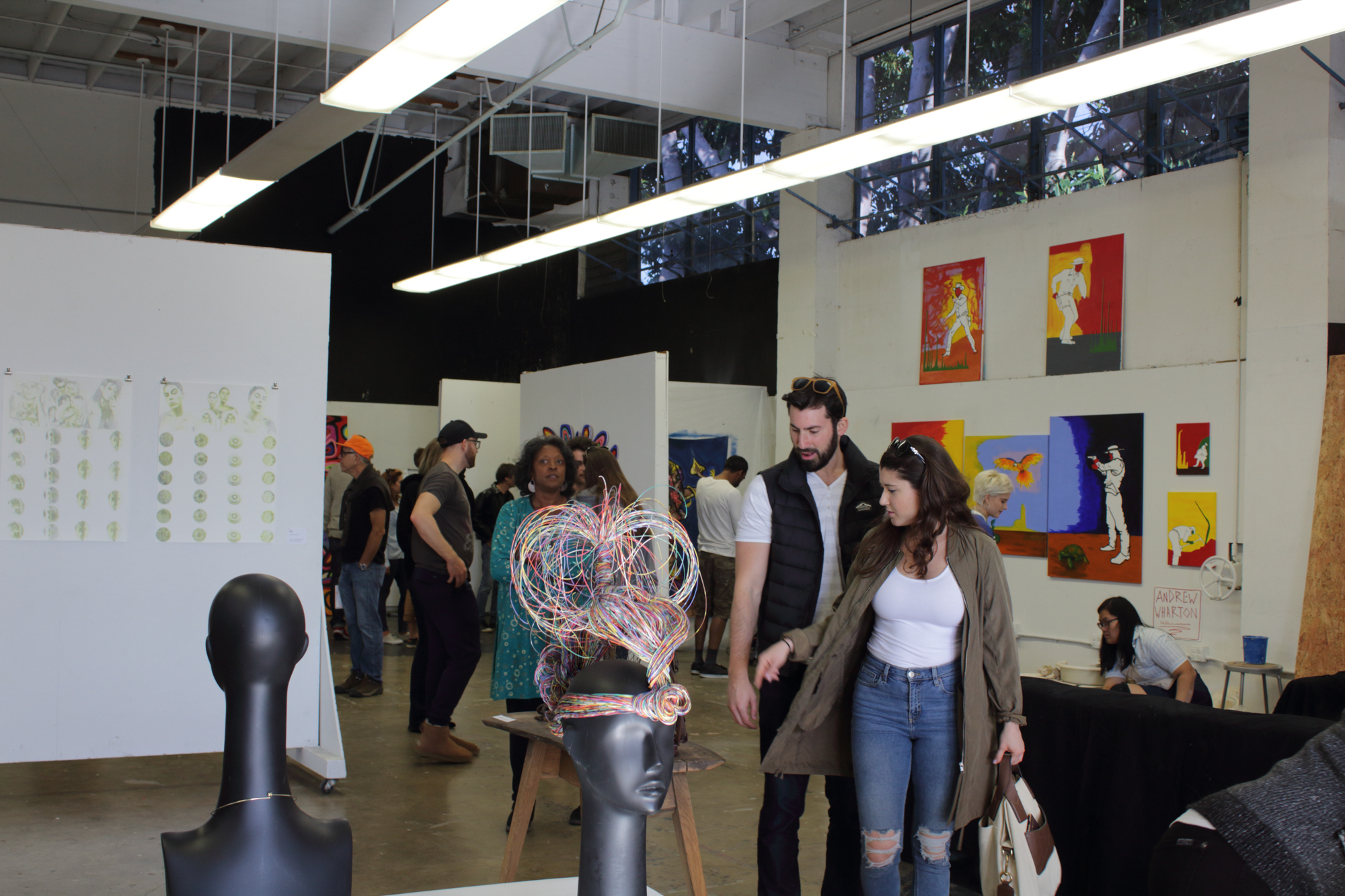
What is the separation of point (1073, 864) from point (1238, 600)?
2.95 m

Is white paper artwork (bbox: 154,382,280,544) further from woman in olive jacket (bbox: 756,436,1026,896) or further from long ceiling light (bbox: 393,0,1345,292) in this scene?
woman in olive jacket (bbox: 756,436,1026,896)

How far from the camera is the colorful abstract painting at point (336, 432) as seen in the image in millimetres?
10352

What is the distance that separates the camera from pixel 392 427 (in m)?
10.9

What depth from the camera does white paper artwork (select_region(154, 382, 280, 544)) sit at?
4285 mm

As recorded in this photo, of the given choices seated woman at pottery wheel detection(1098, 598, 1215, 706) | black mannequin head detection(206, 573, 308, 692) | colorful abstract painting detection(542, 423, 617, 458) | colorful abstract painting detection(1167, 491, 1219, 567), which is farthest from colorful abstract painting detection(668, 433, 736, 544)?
black mannequin head detection(206, 573, 308, 692)

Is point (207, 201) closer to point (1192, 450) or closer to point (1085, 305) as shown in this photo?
point (1085, 305)

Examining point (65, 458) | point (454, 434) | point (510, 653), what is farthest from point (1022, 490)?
point (65, 458)

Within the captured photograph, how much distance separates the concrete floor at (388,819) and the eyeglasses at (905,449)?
1.62 m

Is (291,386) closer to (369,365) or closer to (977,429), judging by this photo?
(977,429)

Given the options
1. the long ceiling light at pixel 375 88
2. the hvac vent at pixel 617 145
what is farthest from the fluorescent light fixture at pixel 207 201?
the hvac vent at pixel 617 145

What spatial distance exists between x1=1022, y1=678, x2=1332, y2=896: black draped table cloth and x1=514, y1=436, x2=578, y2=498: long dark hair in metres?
1.79

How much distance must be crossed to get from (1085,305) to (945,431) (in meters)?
1.26

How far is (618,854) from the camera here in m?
1.21

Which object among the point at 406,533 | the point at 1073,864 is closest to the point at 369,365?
the point at 406,533
